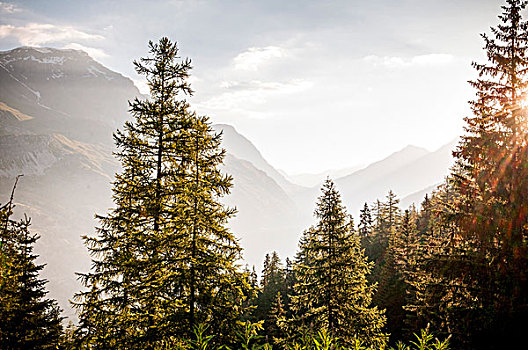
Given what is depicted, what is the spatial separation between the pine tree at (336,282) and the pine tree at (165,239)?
7277 mm

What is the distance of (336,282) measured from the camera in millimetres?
15867

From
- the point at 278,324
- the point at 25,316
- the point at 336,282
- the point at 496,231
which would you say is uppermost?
the point at 496,231

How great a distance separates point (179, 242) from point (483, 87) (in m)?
11.4

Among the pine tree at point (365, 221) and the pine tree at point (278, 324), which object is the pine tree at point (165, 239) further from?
the pine tree at point (365, 221)

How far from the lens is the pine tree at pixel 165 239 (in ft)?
29.1

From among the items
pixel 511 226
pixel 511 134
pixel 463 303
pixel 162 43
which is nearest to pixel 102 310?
pixel 162 43

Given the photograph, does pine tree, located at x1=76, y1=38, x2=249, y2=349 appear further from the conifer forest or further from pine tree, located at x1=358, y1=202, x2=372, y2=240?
pine tree, located at x1=358, y1=202, x2=372, y2=240

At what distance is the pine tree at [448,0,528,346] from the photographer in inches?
335

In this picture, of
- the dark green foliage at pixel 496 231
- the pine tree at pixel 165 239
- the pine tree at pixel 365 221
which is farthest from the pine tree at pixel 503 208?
the pine tree at pixel 365 221

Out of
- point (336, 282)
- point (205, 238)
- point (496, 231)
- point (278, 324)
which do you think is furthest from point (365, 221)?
point (205, 238)

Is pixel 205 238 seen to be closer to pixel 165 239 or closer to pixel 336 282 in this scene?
pixel 165 239

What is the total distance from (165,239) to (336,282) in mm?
9831

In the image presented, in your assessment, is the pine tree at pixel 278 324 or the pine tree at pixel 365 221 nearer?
the pine tree at pixel 278 324

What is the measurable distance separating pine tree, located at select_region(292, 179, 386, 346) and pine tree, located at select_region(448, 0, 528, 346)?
6.70 m
